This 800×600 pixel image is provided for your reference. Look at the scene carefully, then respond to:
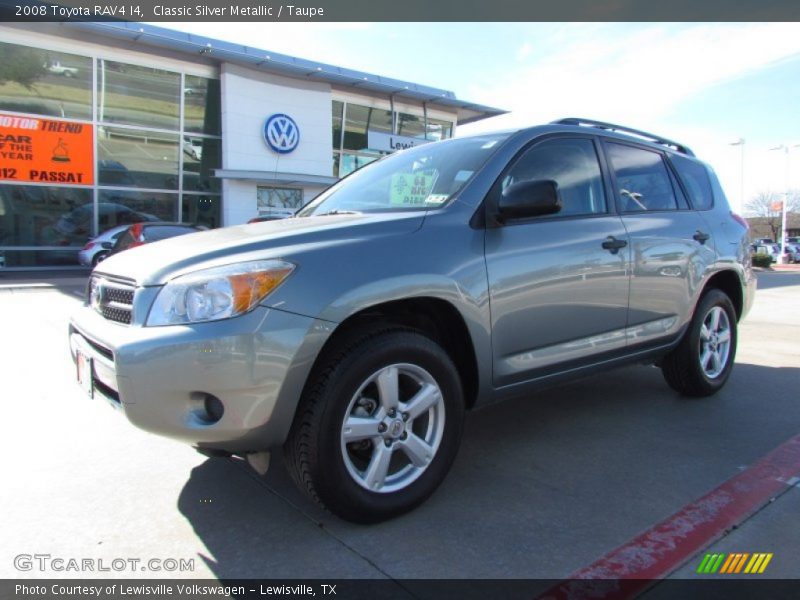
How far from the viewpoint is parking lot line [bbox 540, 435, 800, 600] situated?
84.9 inches

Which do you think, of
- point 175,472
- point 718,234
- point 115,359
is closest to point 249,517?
point 175,472

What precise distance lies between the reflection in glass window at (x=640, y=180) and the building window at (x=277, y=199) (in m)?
15.4

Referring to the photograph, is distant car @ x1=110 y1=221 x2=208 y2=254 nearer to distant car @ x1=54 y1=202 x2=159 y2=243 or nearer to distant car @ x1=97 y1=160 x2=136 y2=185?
distant car @ x1=54 y1=202 x2=159 y2=243

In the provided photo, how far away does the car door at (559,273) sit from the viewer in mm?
2926

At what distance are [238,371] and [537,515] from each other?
4.99 ft

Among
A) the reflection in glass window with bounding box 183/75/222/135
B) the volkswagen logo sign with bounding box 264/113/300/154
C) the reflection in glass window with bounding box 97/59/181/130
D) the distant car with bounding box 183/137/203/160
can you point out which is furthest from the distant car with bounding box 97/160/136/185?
the volkswagen logo sign with bounding box 264/113/300/154

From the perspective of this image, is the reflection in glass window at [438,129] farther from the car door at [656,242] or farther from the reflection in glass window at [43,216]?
the car door at [656,242]

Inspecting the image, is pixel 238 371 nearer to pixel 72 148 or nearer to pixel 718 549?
pixel 718 549

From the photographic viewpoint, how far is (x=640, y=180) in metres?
4.00

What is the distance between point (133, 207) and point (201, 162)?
2.68 meters

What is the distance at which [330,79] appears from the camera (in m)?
19.5

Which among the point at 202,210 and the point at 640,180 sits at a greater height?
the point at 202,210

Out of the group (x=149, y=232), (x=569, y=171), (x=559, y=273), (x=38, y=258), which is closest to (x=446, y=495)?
(x=559, y=273)

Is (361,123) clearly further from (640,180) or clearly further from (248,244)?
(248,244)
